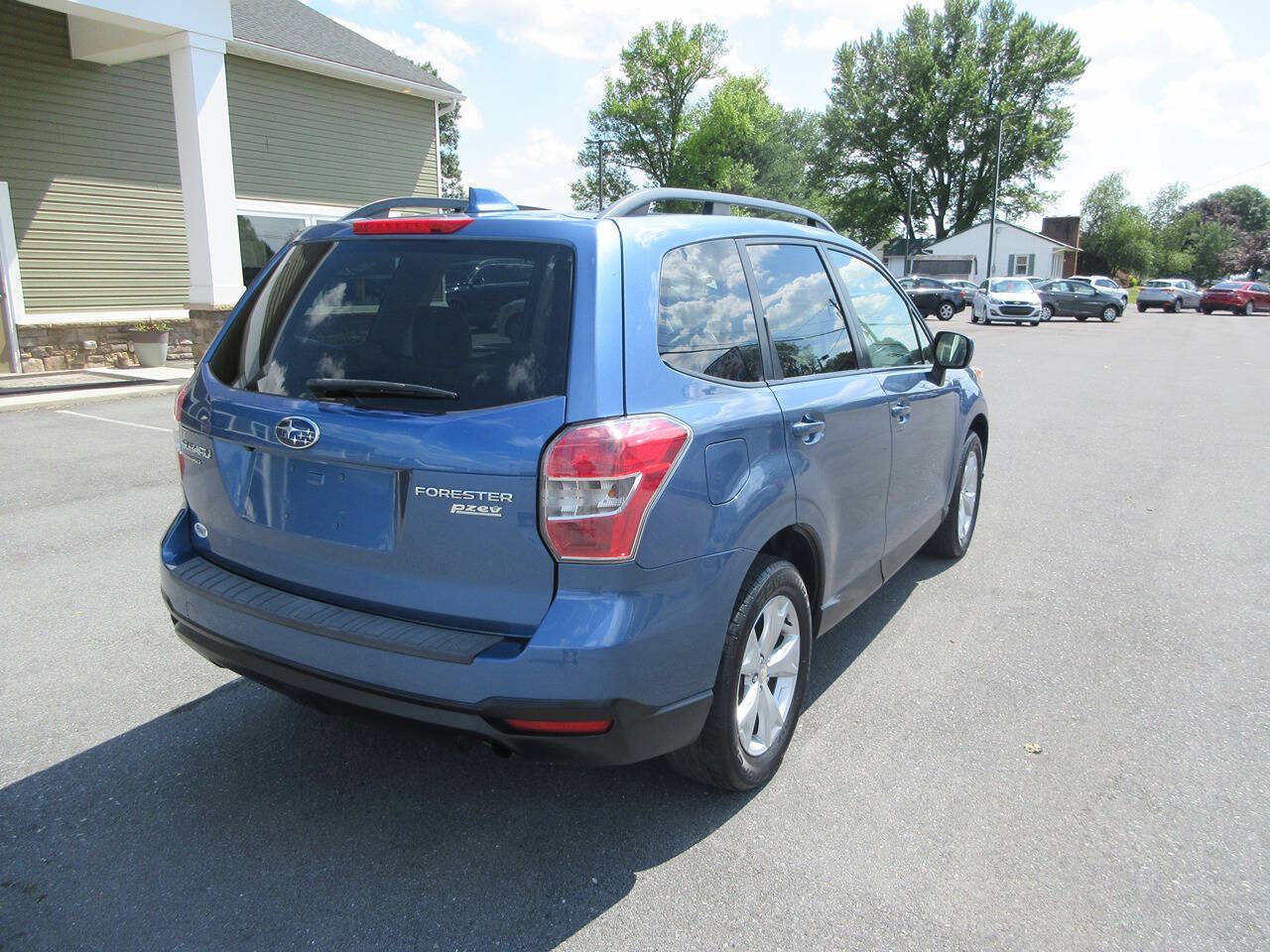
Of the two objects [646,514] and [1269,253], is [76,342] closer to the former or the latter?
[646,514]

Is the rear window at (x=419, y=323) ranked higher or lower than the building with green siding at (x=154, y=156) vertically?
lower

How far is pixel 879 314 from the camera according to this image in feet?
13.4

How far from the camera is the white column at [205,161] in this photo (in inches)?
492

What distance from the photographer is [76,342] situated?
13656 millimetres

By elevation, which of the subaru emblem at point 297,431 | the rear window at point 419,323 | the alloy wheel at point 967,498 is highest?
the rear window at point 419,323

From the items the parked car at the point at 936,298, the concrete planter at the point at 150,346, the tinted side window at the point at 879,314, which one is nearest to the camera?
the tinted side window at the point at 879,314

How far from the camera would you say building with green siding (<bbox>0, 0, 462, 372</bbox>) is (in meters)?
12.7

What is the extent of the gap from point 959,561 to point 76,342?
13190 mm

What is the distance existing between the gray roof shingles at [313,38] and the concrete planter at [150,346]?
5.21 meters

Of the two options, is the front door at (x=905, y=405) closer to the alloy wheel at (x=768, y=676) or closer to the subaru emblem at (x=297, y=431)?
the alloy wheel at (x=768, y=676)

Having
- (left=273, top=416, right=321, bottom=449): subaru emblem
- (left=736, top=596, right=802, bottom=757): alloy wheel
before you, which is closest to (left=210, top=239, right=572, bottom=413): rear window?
(left=273, top=416, right=321, bottom=449): subaru emblem

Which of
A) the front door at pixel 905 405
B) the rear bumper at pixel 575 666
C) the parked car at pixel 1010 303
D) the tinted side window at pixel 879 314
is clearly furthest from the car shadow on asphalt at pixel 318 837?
the parked car at pixel 1010 303

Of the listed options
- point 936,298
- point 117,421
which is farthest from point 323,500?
point 936,298

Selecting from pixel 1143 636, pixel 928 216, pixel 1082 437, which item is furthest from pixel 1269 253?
pixel 1143 636
